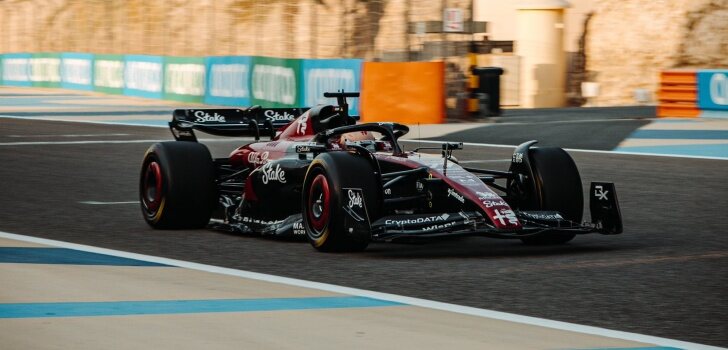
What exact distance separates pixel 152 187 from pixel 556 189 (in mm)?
3288

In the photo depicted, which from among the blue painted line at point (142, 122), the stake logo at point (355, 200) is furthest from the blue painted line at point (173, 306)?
the blue painted line at point (142, 122)

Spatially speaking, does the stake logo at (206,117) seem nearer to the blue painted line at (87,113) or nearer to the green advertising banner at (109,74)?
the blue painted line at (87,113)

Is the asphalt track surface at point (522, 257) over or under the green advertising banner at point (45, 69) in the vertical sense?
under

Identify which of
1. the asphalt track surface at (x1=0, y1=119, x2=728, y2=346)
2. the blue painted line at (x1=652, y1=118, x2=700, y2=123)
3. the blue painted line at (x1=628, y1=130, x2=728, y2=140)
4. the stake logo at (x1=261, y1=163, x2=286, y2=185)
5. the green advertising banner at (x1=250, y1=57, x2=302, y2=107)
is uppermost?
the green advertising banner at (x1=250, y1=57, x2=302, y2=107)

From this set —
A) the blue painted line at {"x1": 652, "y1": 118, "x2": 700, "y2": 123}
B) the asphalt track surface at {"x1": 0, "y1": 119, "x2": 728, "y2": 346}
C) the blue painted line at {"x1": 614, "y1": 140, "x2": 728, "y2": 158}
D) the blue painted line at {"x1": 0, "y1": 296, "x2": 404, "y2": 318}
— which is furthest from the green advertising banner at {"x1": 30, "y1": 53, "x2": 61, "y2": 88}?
the blue painted line at {"x1": 0, "y1": 296, "x2": 404, "y2": 318}

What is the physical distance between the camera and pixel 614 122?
27.0 metres

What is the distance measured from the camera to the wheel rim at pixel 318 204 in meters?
9.20

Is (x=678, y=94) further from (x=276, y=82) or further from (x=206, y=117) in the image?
(x=206, y=117)

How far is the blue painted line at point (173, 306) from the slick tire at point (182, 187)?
3.58 m

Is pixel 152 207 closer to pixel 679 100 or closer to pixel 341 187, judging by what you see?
pixel 341 187

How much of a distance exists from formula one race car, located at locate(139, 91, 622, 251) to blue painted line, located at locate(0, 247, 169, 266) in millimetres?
1388

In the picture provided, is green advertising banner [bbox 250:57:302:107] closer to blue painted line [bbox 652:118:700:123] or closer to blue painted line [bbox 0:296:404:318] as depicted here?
blue painted line [bbox 652:118:700:123]

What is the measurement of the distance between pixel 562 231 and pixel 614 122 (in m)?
18.2

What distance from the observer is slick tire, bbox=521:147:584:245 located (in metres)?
9.69
